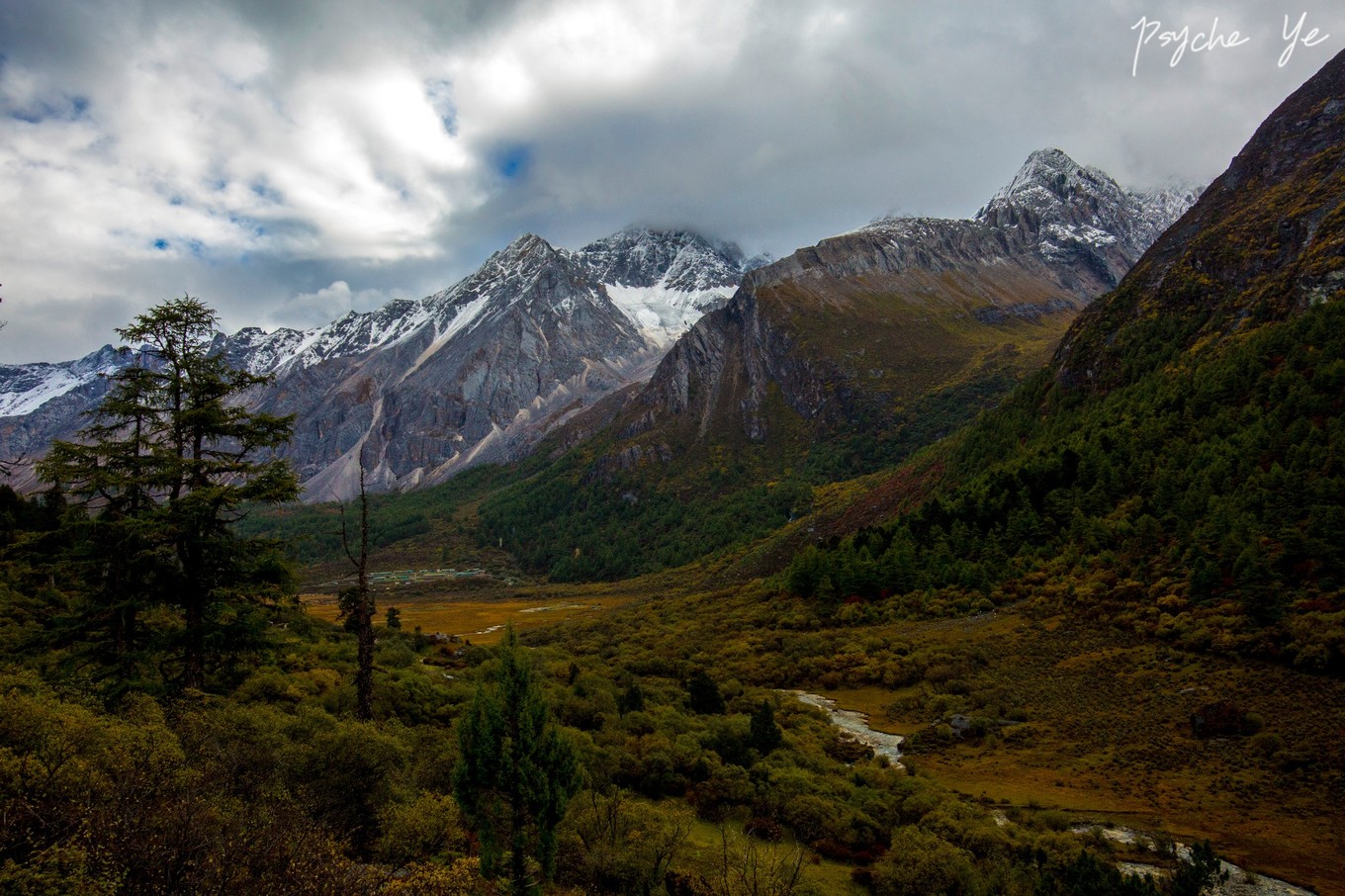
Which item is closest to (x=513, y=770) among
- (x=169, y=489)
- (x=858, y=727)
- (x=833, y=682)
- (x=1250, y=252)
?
(x=169, y=489)

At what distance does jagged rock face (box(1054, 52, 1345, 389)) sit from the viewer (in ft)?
212

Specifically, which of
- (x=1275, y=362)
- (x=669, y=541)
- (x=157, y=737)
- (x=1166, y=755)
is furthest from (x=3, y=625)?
(x=669, y=541)

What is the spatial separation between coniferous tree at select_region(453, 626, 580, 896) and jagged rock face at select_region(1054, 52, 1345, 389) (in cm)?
7404

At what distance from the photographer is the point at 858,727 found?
3659 cm

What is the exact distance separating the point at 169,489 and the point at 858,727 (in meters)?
33.5

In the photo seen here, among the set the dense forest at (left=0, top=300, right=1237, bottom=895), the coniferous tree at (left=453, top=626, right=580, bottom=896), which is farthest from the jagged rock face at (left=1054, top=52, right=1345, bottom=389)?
the coniferous tree at (left=453, top=626, right=580, bottom=896)

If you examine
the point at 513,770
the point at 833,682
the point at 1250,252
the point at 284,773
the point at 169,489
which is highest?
the point at 1250,252

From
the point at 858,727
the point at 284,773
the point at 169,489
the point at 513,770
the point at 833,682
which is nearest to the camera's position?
the point at 284,773

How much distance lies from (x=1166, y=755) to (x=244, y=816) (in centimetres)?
3257

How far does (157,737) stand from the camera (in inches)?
490

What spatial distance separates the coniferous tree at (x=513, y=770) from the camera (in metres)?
14.6

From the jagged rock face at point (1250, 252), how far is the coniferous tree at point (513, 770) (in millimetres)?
74043

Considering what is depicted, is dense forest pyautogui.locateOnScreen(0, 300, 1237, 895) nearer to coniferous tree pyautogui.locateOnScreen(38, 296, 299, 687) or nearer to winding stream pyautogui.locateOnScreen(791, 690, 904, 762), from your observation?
coniferous tree pyautogui.locateOnScreen(38, 296, 299, 687)

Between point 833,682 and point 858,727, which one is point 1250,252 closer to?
point 833,682
